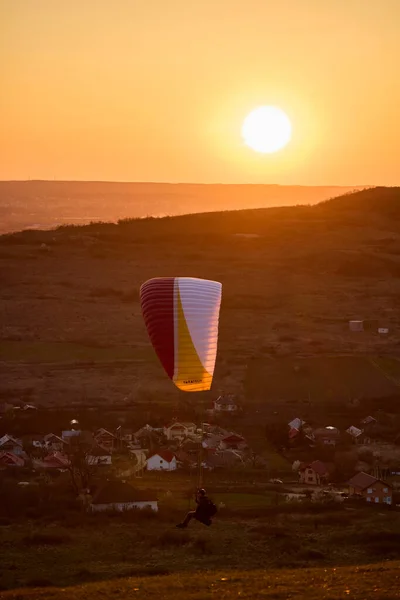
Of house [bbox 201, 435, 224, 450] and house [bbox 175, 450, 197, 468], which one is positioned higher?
house [bbox 201, 435, 224, 450]

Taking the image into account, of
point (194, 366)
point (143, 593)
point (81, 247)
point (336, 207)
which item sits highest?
point (336, 207)

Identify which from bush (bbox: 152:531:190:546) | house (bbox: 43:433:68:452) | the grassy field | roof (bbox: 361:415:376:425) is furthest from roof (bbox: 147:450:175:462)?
the grassy field

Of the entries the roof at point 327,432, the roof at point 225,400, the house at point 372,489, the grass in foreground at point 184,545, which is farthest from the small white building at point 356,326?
the grass in foreground at point 184,545

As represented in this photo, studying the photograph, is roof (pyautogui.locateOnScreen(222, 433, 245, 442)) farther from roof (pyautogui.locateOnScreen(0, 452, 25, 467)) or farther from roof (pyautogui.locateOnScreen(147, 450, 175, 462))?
roof (pyautogui.locateOnScreen(0, 452, 25, 467))

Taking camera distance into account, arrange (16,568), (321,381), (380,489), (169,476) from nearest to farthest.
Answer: (16,568) → (380,489) → (169,476) → (321,381)

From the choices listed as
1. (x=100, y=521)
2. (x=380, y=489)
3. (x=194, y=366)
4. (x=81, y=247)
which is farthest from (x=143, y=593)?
(x=81, y=247)

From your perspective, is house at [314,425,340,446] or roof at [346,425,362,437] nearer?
house at [314,425,340,446]

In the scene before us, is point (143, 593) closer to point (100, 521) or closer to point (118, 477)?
point (100, 521)

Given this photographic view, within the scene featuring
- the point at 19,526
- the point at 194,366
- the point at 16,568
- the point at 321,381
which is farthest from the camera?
the point at 321,381
